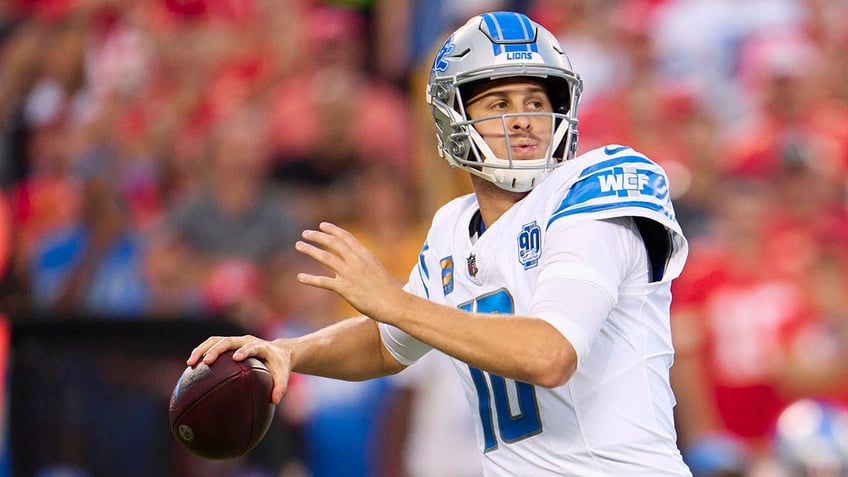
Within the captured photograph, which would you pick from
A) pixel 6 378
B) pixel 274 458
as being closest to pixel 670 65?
pixel 274 458

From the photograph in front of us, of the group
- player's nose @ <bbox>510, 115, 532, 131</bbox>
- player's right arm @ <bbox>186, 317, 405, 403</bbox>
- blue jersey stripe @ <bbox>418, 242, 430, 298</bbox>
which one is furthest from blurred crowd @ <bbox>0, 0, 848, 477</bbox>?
player's nose @ <bbox>510, 115, 532, 131</bbox>

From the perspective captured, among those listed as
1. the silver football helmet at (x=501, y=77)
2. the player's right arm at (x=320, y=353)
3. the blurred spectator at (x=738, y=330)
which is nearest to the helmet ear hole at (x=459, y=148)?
the silver football helmet at (x=501, y=77)

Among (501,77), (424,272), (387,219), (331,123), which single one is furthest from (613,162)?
(331,123)

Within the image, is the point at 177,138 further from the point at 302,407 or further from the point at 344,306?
the point at 302,407

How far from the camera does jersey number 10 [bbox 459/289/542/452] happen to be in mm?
3312

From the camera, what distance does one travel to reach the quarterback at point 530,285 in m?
2.91

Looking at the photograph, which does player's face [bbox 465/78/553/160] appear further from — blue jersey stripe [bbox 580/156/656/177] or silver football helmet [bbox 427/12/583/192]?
blue jersey stripe [bbox 580/156/656/177]

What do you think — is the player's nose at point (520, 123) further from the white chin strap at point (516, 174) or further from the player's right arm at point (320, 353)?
the player's right arm at point (320, 353)

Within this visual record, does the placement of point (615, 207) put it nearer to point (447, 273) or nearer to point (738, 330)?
point (447, 273)

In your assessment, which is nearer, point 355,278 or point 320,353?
point 355,278

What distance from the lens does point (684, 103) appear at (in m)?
7.67

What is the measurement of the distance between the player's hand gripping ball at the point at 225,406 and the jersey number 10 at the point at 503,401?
0.58 m

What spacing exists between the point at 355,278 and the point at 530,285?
0.60 meters

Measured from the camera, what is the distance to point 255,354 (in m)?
3.26
